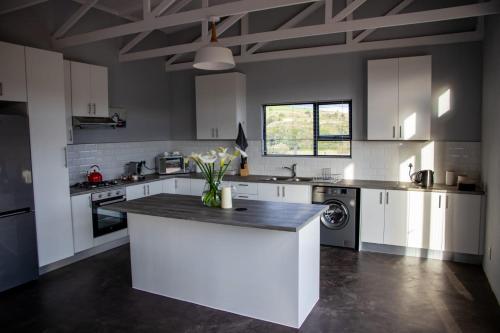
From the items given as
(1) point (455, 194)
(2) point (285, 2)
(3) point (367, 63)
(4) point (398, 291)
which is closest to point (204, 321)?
(4) point (398, 291)

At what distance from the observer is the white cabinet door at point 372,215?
5.02 m

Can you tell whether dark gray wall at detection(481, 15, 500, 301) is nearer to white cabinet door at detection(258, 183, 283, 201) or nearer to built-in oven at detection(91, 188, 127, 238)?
white cabinet door at detection(258, 183, 283, 201)

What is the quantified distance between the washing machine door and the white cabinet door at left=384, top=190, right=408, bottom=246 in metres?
0.54

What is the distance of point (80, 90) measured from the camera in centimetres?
503

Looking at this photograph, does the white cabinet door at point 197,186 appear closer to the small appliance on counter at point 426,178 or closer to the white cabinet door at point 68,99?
the white cabinet door at point 68,99

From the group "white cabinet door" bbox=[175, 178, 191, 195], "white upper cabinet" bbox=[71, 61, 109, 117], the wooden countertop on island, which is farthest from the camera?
"white cabinet door" bbox=[175, 178, 191, 195]

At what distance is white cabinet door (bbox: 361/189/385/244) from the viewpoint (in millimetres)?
5016

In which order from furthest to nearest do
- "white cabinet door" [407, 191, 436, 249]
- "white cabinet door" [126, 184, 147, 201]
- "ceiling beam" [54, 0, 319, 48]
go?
"white cabinet door" [126, 184, 147, 201] < "white cabinet door" [407, 191, 436, 249] < "ceiling beam" [54, 0, 319, 48]

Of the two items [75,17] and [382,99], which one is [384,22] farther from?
[75,17]

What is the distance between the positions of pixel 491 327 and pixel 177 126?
564 centimetres

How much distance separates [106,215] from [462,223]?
458 cm

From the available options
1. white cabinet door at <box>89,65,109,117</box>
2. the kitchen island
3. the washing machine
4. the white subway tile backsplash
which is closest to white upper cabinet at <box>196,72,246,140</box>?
the white subway tile backsplash

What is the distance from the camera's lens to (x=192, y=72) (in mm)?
6863

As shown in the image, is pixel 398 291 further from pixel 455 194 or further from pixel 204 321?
pixel 204 321
